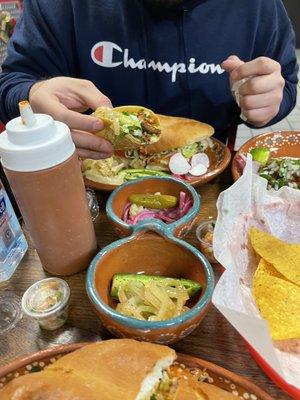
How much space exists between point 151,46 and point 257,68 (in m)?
0.59

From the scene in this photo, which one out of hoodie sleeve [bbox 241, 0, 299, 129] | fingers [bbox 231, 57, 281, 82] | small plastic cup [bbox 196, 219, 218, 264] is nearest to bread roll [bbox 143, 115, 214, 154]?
fingers [bbox 231, 57, 281, 82]

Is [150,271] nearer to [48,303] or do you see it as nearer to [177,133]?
[48,303]

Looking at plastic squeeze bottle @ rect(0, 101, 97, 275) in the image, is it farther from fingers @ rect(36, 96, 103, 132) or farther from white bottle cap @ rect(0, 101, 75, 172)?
fingers @ rect(36, 96, 103, 132)

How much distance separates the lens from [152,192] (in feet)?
4.10

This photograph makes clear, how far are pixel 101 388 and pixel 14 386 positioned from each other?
0.15 metres

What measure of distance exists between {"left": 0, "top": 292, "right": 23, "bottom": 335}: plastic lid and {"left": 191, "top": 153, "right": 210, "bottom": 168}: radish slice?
877 millimetres

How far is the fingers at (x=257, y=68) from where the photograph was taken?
1.38 meters

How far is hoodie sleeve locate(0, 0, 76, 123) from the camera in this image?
172cm

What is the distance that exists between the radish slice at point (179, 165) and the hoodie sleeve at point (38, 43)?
29.2 inches

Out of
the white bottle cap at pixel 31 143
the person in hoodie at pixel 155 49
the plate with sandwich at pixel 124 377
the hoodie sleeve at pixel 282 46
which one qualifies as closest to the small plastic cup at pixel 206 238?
the plate with sandwich at pixel 124 377

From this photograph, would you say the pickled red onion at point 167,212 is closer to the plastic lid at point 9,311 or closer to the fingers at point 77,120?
the fingers at point 77,120

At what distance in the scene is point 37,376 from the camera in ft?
2.11

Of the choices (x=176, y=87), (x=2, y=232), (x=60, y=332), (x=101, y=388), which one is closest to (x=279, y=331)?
(x=101, y=388)

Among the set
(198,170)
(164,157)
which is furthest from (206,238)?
(164,157)
